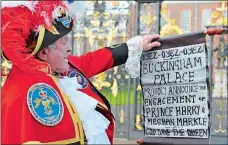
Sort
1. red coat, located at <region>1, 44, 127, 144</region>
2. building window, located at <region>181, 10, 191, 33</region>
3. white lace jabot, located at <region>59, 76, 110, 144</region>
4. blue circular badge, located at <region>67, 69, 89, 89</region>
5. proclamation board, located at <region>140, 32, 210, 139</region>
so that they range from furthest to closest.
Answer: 1. building window, located at <region>181, 10, 191, 33</region>
2. proclamation board, located at <region>140, 32, 210, 139</region>
3. blue circular badge, located at <region>67, 69, 89, 89</region>
4. white lace jabot, located at <region>59, 76, 110, 144</region>
5. red coat, located at <region>1, 44, 127, 144</region>

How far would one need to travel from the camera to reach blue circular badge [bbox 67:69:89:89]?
261 centimetres

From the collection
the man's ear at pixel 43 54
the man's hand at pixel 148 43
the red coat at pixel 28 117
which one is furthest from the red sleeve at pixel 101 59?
the man's ear at pixel 43 54

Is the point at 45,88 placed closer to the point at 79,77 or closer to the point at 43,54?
the point at 43,54

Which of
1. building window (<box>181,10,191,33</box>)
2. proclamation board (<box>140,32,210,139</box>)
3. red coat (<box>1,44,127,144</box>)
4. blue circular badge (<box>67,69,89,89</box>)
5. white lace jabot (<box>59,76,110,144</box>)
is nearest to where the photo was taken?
red coat (<box>1,44,127,144</box>)

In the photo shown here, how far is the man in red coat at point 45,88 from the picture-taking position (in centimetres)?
217

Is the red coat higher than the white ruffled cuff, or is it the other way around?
the white ruffled cuff

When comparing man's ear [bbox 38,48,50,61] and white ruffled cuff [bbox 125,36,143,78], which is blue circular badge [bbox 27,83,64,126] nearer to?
man's ear [bbox 38,48,50,61]

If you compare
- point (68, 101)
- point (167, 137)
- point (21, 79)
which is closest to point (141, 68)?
point (167, 137)

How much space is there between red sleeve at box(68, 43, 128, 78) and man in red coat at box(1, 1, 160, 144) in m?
0.20

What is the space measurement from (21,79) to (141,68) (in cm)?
94

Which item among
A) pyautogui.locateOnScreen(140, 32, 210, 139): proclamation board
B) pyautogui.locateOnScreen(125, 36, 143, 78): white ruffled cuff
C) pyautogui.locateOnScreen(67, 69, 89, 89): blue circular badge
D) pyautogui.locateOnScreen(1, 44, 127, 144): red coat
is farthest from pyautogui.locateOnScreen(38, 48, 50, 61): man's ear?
pyautogui.locateOnScreen(140, 32, 210, 139): proclamation board

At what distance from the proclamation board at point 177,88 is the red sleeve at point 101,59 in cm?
16

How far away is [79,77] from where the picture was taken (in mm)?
2637

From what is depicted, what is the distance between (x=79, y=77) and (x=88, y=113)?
0.97ft
